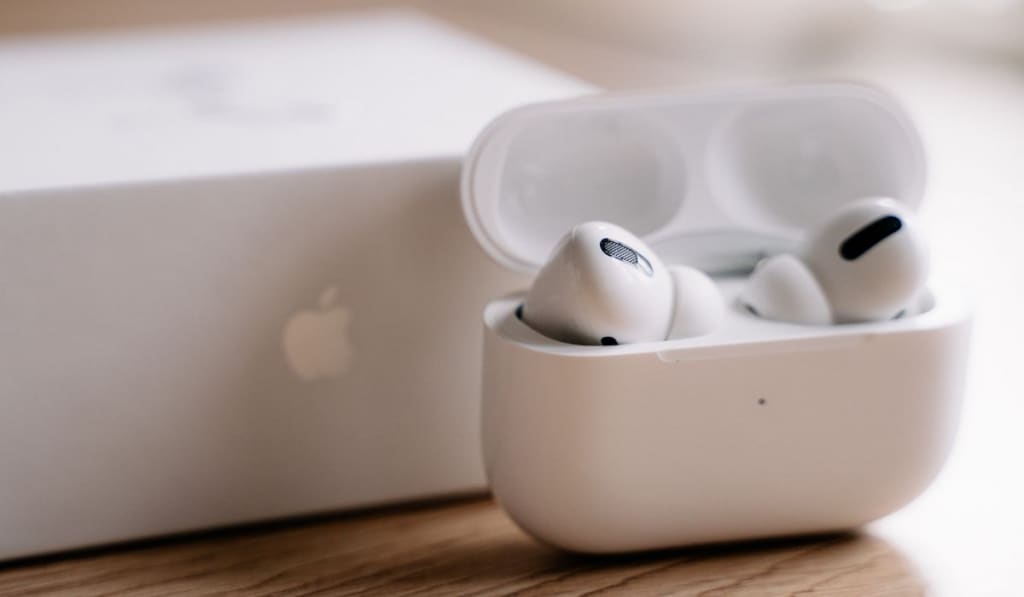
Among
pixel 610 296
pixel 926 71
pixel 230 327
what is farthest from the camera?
pixel 926 71

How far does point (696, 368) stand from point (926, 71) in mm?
1419

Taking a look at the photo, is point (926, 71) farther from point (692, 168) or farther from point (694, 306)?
point (694, 306)

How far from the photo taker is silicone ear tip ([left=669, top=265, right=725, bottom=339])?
2.22 feet

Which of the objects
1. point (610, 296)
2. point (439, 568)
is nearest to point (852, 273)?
point (610, 296)

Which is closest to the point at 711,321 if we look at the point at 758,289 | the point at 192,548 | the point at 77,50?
the point at 758,289

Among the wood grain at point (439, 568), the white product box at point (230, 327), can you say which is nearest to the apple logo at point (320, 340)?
the white product box at point (230, 327)

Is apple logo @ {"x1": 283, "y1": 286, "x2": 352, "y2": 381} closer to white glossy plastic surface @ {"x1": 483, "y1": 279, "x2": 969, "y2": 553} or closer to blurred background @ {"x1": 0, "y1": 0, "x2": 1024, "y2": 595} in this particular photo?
white glossy plastic surface @ {"x1": 483, "y1": 279, "x2": 969, "y2": 553}

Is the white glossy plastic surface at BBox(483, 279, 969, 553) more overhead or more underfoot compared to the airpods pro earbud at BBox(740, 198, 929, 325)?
more underfoot

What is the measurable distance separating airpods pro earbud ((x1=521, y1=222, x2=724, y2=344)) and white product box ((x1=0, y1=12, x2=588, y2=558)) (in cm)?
11

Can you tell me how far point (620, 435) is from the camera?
2.14 feet

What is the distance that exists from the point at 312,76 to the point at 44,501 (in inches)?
19.5

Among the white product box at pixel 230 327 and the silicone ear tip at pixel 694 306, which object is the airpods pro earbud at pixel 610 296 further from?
the white product box at pixel 230 327

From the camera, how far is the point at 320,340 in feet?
2.47

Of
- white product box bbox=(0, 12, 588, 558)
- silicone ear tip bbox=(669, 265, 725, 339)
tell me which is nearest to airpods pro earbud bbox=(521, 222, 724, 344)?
silicone ear tip bbox=(669, 265, 725, 339)
